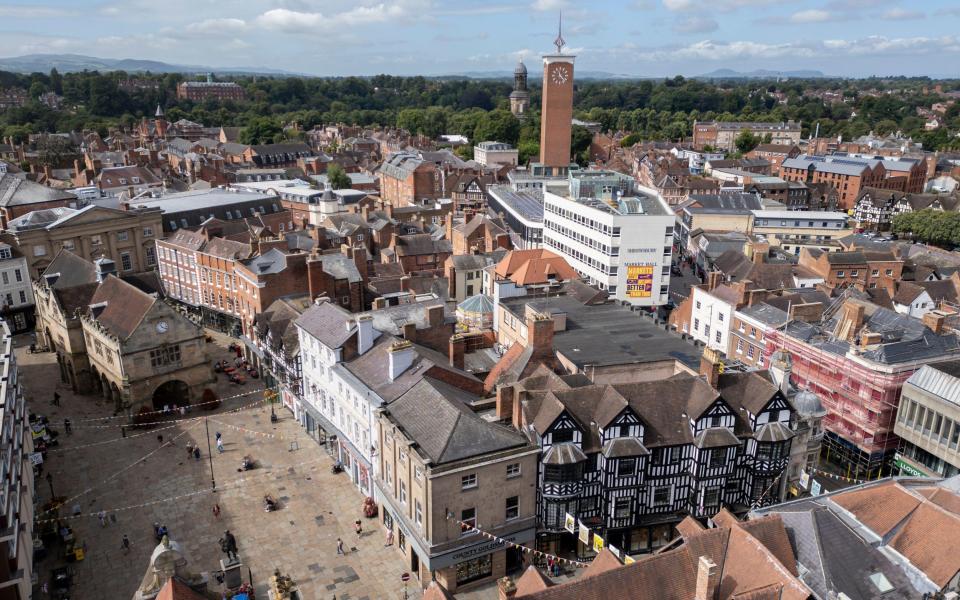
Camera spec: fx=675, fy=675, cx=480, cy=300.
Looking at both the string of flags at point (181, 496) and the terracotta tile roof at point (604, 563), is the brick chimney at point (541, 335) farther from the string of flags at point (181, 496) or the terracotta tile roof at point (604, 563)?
the string of flags at point (181, 496)

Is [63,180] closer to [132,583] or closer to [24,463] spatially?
[24,463]

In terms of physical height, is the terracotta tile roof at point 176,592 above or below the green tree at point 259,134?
below

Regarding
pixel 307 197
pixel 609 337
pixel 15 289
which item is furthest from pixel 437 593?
pixel 307 197

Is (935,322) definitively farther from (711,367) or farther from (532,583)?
(532,583)

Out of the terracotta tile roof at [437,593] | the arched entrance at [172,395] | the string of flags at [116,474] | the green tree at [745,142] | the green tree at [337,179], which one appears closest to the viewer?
the terracotta tile roof at [437,593]

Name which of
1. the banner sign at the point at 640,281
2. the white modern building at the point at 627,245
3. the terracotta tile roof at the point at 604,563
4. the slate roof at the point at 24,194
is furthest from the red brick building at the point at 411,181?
the terracotta tile roof at the point at 604,563

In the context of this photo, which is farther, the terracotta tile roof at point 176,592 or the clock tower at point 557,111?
the clock tower at point 557,111
